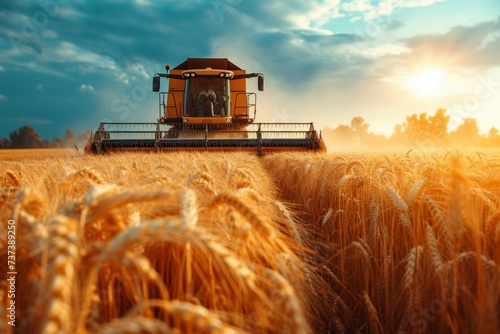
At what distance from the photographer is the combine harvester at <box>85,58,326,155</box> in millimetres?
11422

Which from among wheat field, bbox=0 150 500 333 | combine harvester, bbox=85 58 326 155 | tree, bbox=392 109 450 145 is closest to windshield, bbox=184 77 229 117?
combine harvester, bbox=85 58 326 155

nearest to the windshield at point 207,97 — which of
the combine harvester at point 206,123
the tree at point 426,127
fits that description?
the combine harvester at point 206,123

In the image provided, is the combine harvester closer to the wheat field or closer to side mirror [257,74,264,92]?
side mirror [257,74,264,92]

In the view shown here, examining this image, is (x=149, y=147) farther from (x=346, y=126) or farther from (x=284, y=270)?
(x=346, y=126)

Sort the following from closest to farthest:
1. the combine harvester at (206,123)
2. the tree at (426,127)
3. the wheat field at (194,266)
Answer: the wheat field at (194,266) < the combine harvester at (206,123) < the tree at (426,127)

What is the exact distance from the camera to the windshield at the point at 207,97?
42.2 feet

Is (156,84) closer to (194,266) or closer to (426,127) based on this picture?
(194,266)

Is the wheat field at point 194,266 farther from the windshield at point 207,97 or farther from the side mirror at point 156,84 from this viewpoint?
the windshield at point 207,97

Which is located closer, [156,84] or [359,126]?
[156,84]

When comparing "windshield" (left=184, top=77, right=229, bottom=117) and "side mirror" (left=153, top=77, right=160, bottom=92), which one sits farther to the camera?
"windshield" (left=184, top=77, right=229, bottom=117)

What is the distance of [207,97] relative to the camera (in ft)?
42.3

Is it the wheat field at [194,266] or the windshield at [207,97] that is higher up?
the windshield at [207,97]

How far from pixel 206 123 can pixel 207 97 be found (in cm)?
109

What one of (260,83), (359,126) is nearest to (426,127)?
(359,126)
